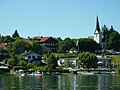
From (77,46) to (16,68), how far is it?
57128mm

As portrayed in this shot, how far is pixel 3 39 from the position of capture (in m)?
165

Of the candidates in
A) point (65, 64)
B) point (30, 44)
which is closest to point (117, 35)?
point (30, 44)

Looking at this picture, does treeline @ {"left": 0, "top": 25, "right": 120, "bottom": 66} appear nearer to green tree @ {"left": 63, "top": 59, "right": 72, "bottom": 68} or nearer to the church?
the church

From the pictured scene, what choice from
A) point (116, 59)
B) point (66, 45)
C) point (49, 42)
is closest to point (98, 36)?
point (49, 42)

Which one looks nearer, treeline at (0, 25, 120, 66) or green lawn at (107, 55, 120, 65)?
green lawn at (107, 55, 120, 65)

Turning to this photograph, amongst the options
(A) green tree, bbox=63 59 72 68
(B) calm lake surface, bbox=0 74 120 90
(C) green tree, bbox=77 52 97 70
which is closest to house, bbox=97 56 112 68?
(A) green tree, bbox=63 59 72 68

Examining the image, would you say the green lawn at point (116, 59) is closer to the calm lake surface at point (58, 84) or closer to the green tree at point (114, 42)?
the green tree at point (114, 42)

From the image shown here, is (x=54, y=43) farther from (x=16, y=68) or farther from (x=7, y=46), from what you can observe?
(x=16, y=68)

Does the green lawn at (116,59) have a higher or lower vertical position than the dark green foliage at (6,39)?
lower

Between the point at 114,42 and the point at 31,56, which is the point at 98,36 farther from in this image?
the point at 31,56

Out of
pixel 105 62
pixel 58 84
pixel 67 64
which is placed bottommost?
pixel 58 84

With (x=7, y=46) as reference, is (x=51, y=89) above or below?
below

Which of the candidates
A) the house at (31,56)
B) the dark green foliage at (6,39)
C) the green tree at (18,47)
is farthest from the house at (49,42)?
the house at (31,56)

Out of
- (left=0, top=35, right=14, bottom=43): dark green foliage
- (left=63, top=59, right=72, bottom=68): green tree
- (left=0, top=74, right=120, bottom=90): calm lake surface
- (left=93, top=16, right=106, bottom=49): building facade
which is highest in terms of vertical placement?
(left=93, top=16, right=106, bottom=49): building facade
